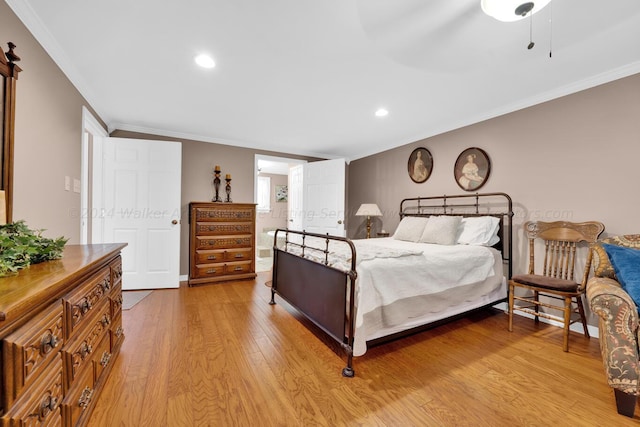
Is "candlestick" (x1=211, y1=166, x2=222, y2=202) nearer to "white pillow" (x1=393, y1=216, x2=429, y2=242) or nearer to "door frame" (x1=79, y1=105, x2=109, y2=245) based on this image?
"door frame" (x1=79, y1=105, x2=109, y2=245)

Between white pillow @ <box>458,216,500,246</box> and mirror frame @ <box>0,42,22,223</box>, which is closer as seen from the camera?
mirror frame @ <box>0,42,22,223</box>

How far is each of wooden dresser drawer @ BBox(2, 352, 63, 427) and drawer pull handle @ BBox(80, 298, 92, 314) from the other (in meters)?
0.24

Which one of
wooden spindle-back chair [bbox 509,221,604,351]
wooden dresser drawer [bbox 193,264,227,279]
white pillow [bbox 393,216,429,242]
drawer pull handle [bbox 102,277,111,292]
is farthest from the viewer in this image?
wooden dresser drawer [bbox 193,264,227,279]

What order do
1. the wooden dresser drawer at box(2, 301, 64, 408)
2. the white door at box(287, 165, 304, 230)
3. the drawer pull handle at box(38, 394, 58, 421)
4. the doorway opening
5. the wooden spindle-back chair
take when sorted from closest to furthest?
the wooden dresser drawer at box(2, 301, 64, 408), the drawer pull handle at box(38, 394, 58, 421), the wooden spindle-back chair, the white door at box(287, 165, 304, 230), the doorway opening

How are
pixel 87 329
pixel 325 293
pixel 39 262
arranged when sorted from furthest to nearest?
pixel 325 293
pixel 87 329
pixel 39 262

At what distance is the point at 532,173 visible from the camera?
9.19 feet

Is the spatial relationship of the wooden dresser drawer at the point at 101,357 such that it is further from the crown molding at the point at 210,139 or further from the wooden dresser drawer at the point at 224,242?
the crown molding at the point at 210,139

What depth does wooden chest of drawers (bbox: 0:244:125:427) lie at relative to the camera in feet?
2.35

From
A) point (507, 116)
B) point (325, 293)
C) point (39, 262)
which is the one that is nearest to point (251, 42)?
point (39, 262)

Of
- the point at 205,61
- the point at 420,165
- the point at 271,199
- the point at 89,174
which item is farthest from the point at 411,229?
the point at 271,199

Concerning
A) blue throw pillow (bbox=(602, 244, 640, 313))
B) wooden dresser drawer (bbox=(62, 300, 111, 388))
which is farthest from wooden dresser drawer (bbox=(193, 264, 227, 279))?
blue throw pillow (bbox=(602, 244, 640, 313))

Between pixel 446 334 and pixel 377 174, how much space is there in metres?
2.97

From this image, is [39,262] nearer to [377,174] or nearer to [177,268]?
[177,268]

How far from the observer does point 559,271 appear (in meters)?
2.55
